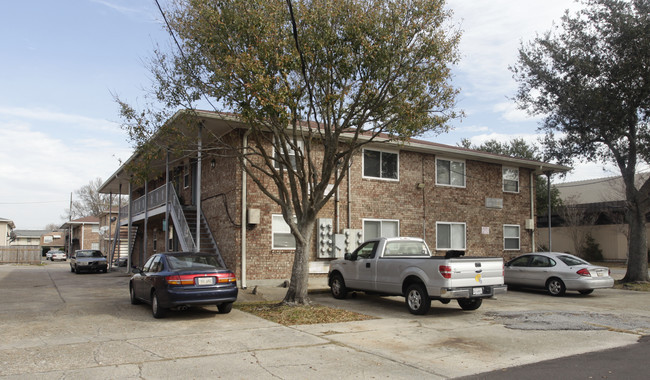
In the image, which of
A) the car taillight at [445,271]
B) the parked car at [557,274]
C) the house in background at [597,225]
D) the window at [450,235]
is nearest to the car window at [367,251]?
the car taillight at [445,271]

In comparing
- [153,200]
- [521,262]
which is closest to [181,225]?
[153,200]

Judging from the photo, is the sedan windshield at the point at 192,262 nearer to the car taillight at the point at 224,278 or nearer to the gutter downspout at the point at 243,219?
the car taillight at the point at 224,278

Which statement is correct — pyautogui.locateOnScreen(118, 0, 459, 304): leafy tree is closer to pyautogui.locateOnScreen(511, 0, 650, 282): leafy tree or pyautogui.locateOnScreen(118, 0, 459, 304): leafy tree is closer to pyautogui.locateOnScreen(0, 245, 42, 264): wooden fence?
pyautogui.locateOnScreen(511, 0, 650, 282): leafy tree

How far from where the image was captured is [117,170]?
25.3 metres

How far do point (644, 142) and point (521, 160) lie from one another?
5272 millimetres

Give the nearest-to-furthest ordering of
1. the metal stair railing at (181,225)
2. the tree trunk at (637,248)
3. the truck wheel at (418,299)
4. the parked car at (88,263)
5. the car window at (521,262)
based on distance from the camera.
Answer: the truck wheel at (418,299)
the metal stair railing at (181,225)
the car window at (521,262)
the tree trunk at (637,248)
the parked car at (88,263)

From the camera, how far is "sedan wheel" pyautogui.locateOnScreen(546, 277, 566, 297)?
622 inches

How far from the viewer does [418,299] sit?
11516mm

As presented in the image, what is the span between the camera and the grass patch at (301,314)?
10.7m

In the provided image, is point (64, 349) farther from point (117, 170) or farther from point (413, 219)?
point (117, 170)

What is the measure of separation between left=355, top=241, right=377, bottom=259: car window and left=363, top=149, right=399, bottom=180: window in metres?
6.09

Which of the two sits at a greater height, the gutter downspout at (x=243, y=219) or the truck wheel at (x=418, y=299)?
the gutter downspout at (x=243, y=219)

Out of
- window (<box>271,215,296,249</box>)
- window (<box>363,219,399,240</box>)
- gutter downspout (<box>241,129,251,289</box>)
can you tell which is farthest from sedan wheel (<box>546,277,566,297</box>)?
gutter downspout (<box>241,129,251,289</box>)

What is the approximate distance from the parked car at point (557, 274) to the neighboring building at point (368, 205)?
4394 millimetres
